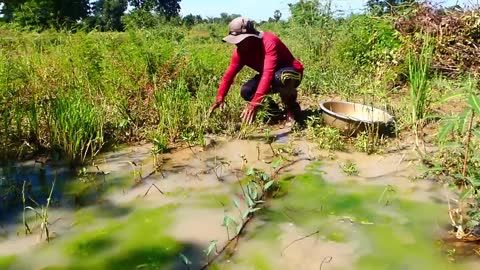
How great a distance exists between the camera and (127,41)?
5.73 m

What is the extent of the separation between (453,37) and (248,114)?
11.9ft

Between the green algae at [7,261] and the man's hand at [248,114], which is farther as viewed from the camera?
the man's hand at [248,114]

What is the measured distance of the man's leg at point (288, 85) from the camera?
437 cm

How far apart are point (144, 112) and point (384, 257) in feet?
9.63

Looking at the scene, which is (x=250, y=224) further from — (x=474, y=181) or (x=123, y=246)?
(x=474, y=181)

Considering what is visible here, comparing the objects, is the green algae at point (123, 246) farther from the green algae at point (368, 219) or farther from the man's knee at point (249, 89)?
the man's knee at point (249, 89)

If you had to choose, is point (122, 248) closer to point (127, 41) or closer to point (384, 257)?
point (384, 257)

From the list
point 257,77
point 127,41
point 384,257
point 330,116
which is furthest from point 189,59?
point 384,257

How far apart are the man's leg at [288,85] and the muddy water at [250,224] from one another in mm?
947

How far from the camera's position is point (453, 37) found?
20.1ft

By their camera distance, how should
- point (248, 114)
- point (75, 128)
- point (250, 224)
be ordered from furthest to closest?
point (248, 114), point (75, 128), point (250, 224)

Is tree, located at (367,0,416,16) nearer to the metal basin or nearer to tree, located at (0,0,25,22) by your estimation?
the metal basin

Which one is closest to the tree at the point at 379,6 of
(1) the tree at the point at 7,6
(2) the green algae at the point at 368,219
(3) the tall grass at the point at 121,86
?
(3) the tall grass at the point at 121,86

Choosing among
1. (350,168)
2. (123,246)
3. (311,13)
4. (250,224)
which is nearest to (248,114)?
(350,168)
